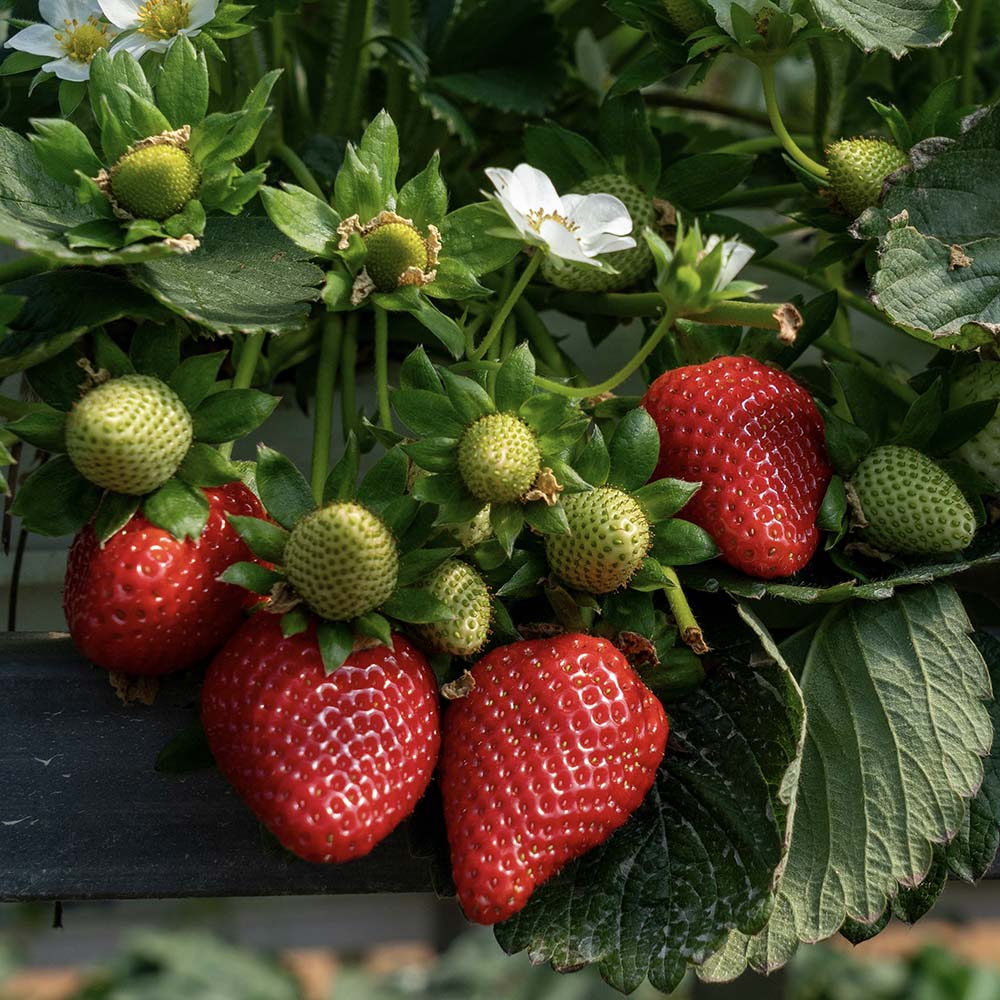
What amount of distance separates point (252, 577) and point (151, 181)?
167mm

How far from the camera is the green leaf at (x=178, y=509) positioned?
48 cm

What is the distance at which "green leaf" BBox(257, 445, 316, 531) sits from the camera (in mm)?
496

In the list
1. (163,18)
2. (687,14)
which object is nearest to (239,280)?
(163,18)

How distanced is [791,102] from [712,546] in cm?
80

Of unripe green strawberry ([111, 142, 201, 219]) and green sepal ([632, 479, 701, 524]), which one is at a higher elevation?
unripe green strawberry ([111, 142, 201, 219])

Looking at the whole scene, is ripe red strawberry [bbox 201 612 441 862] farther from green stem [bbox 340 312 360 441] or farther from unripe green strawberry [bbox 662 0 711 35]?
unripe green strawberry [bbox 662 0 711 35]

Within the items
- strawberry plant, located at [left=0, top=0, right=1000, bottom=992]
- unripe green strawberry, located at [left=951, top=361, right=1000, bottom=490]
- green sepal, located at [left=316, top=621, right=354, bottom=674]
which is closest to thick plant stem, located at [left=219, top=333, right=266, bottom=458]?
strawberry plant, located at [left=0, top=0, right=1000, bottom=992]

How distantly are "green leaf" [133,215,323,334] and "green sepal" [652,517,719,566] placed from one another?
184mm

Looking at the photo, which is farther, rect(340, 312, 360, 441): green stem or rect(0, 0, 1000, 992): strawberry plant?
rect(340, 312, 360, 441): green stem

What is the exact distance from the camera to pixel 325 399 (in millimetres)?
582

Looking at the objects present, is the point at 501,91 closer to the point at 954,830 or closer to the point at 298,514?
the point at 298,514

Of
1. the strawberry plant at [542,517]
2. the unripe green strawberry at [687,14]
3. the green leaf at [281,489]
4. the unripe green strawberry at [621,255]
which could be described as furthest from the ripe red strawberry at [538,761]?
the unripe green strawberry at [687,14]

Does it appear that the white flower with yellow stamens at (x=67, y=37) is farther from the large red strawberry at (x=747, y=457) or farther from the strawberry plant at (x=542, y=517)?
the large red strawberry at (x=747, y=457)

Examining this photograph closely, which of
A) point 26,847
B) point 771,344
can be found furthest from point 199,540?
point 771,344
